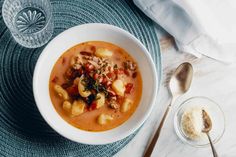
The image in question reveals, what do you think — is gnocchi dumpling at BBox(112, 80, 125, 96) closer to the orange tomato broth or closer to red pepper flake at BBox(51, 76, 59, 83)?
the orange tomato broth

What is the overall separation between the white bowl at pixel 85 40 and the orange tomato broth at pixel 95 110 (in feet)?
0.07

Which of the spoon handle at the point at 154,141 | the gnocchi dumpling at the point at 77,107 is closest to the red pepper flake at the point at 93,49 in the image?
the gnocchi dumpling at the point at 77,107

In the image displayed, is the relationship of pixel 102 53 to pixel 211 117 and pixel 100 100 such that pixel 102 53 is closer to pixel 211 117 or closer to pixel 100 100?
pixel 100 100

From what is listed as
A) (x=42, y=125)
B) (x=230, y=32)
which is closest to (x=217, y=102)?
(x=230, y=32)

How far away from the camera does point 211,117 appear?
7.82 feet

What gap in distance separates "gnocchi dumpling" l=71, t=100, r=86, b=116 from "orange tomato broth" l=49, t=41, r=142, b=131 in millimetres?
37

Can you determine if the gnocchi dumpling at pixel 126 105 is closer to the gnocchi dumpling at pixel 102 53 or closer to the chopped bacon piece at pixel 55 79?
the gnocchi dumpling at pixel 102 53

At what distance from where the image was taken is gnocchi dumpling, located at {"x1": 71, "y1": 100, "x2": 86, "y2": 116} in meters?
2.11

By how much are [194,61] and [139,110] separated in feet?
1.46

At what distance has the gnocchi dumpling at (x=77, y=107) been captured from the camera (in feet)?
6.92

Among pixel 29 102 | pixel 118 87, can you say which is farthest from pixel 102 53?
pixel 29 102

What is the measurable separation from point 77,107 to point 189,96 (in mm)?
624

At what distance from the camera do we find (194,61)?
2398mm

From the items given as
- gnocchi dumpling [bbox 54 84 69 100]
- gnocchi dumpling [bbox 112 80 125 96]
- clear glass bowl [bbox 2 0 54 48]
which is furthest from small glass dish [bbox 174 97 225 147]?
clear glass bowl [bbox 2 0 54 48]
